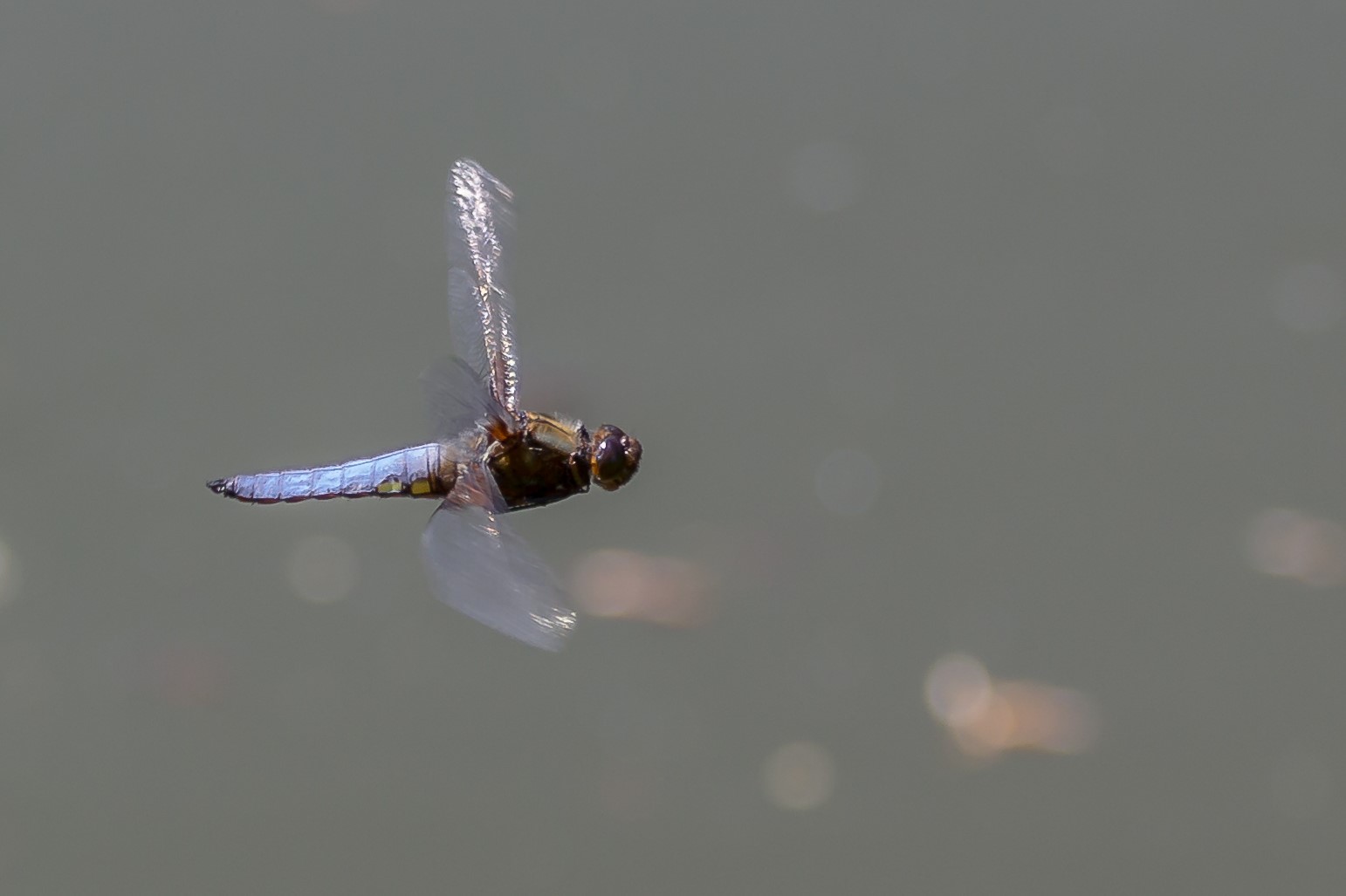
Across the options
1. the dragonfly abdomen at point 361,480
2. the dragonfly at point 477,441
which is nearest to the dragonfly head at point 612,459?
the dragonfly at point 477,441

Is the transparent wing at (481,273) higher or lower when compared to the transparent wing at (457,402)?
higher

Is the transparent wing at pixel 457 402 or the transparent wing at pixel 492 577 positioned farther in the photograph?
the transparent wing at pixel 457 402

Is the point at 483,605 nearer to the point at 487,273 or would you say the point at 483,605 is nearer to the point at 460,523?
the point at 460,523

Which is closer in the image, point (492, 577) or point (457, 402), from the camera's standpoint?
point (492, 577)

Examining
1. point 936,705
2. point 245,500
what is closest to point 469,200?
point 245,500

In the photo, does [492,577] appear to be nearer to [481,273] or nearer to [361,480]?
[361,480]

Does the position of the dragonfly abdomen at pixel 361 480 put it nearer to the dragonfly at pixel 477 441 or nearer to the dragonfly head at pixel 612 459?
the dragonfly at pixel 477 441

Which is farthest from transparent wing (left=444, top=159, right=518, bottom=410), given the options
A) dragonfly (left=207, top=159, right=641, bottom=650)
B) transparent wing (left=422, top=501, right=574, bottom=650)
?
transparent wing (left=422, top=501, right=574, bottom=650)

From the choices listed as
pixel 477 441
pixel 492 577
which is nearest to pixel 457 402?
pixel 477 441
